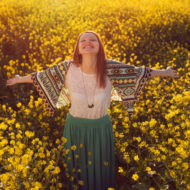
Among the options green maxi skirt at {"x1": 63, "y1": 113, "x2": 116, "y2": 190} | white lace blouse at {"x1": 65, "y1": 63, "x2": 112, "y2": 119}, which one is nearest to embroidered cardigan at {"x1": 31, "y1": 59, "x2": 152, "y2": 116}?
white lace blouse at {"x1": 65, "y1": 63, "x2": 112, "y2": 119}

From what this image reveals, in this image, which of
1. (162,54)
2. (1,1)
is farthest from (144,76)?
(1,1)

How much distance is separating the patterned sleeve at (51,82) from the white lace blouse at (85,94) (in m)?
0.10

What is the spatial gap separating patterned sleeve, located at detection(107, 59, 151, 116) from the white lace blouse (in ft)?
0.52

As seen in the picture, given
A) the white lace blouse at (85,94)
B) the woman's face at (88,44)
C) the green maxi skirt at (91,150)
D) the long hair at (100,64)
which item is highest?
the woman's face at (88,44)

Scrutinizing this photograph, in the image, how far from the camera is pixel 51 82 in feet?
7.09

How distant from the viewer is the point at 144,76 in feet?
7.16

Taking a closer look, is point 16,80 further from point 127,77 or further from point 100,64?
point 127,77

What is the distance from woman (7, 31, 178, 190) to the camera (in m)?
2.02

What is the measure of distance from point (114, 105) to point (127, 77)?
1248 mm

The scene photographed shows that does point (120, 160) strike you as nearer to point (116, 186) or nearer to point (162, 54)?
point (116, 186)

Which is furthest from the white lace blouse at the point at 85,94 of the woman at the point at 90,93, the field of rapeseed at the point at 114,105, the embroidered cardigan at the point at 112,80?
the field of rapeseed at the point at 114,105

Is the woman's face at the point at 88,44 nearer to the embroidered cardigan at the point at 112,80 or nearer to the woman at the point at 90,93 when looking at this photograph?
the woman at the point at 90,93

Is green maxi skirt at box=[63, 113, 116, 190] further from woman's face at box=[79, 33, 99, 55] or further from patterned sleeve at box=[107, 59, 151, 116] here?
woman's face at box=[79, 33, 99, 55]

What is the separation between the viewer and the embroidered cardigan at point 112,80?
6.97ft
